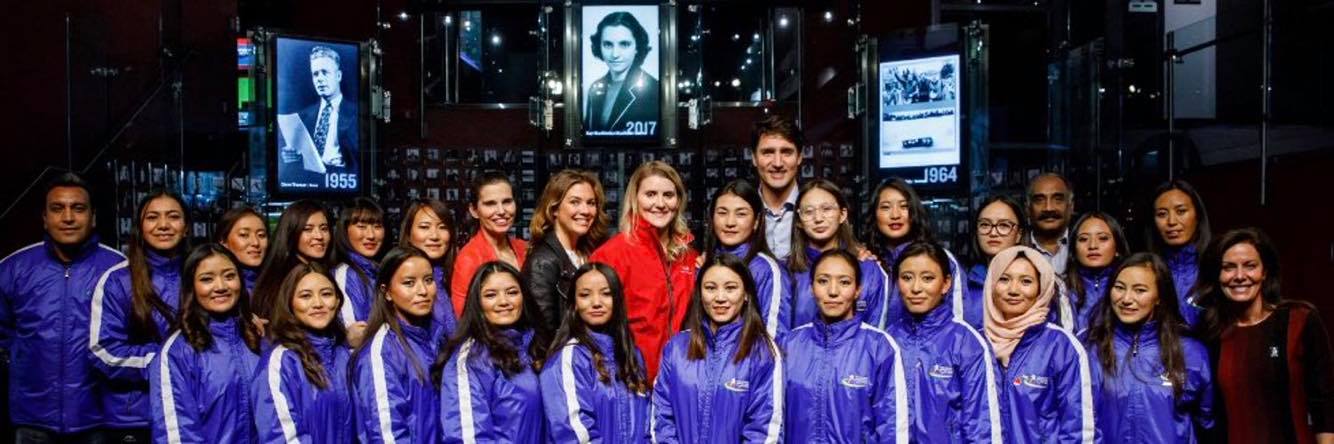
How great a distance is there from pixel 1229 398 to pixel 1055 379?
2.31 ft

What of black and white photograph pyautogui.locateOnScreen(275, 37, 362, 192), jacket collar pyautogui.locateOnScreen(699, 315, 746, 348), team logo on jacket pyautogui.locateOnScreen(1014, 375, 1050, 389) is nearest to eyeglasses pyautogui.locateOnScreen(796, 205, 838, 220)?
jacket collar pyautogui.locateOnScreen(699, 315, 746, 348)

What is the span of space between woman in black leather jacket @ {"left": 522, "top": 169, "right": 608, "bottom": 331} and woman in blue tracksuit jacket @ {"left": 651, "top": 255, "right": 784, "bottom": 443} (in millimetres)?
587

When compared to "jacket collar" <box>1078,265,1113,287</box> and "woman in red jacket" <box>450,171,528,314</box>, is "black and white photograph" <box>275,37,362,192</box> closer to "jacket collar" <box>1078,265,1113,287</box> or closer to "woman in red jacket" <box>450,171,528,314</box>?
"woman in red jacket" <box>450,171,528,314</box>

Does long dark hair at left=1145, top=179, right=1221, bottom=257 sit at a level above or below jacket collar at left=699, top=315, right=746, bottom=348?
above

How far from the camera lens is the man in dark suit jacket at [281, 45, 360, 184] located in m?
9.29

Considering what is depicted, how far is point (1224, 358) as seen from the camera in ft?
15.6

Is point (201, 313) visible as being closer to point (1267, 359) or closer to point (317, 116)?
point (1267, 359)

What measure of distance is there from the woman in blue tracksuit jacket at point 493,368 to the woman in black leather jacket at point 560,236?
0.13 metres

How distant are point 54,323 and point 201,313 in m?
0.91

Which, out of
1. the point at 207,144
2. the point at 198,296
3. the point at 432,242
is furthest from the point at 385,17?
the point at 198,296

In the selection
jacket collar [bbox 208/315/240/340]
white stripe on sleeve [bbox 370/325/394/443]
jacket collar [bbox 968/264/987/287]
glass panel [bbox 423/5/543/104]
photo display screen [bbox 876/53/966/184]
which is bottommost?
white stripe on sleeve [bbox 370/325/394/443]

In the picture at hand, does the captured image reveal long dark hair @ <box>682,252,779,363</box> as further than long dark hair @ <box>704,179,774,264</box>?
No

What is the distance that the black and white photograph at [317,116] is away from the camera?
916 cm

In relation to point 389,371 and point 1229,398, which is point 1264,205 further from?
point 389,371
